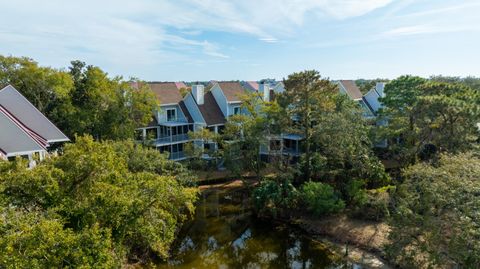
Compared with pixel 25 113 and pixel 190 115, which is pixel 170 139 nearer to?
pixel 190 115

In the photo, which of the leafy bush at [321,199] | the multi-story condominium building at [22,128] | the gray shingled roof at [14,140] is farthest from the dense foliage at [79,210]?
the leafy bush at [321,199]

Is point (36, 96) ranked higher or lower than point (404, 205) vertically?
higher

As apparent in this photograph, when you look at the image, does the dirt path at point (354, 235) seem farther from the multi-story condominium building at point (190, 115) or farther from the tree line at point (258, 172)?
the multi-story condominium building at point (190, 115)

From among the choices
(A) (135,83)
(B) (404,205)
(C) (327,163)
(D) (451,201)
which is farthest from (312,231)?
(A) (135,83)

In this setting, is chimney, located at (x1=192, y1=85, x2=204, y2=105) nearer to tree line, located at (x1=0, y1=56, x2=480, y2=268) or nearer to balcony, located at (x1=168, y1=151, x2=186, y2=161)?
balcony, located at (x1=168, y1=151, x2=186, y2=161)

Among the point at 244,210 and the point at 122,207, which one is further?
the point at 244,210

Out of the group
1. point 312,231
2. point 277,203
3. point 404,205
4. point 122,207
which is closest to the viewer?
point 122,207

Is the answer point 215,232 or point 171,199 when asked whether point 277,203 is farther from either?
point 171,199
